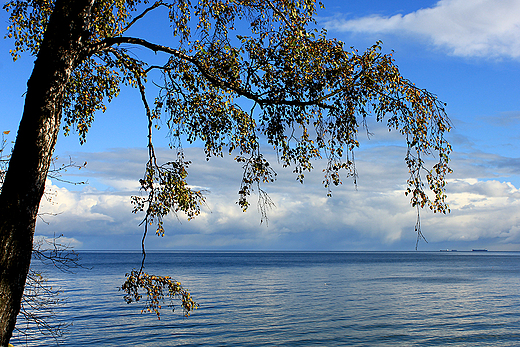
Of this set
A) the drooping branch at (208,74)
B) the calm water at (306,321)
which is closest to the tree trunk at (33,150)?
the drooping branch at (208,74)

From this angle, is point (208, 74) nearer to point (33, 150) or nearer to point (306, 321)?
point (33, 150)

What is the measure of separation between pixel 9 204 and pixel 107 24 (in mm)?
5032

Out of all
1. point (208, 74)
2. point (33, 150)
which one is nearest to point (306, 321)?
point (208, 74)

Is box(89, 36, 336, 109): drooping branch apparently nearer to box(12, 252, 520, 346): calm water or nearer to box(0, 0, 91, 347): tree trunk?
box(0, 0, 91, 347): tree trunk

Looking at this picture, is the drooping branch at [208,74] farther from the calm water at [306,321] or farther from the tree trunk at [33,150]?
the calm water at [306,321]

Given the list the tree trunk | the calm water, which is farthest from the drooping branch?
the calm water

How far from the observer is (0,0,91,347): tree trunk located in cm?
574

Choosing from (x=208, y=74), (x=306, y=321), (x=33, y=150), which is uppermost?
(x=208, y=74)

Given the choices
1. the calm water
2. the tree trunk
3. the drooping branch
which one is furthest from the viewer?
the calm water

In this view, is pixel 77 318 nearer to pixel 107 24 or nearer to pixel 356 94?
pixel 107 24

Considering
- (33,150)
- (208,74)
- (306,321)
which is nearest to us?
(33,150)

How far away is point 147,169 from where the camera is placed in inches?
309

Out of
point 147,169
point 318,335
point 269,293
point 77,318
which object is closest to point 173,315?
point 77,318

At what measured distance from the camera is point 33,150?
6.08 metres
